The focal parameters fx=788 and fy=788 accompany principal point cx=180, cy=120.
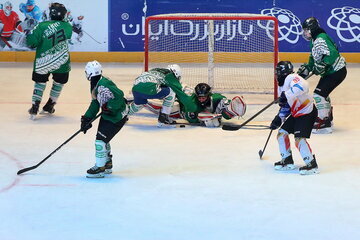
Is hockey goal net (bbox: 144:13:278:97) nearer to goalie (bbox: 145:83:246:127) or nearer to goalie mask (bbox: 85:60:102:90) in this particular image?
goalie (bbox: 145:83:246:127)

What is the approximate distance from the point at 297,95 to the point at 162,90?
2.26m

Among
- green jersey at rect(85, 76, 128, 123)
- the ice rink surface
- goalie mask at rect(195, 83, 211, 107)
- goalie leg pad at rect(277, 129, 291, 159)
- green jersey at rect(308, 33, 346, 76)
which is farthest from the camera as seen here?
goalie mask at rect(195, 83, 211, 107)

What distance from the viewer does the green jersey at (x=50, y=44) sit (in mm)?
8270

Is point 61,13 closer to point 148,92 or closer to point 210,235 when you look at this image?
point 148,92

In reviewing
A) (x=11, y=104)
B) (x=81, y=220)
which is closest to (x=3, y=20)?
(x=11, y=104)

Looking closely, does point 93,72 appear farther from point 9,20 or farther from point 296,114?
point 9,20

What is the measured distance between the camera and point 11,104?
9.32 meters

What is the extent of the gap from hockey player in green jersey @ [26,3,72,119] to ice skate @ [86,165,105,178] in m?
2.50

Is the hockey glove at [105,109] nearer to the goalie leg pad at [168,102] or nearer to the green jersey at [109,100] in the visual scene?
the green jersey at [109,100]

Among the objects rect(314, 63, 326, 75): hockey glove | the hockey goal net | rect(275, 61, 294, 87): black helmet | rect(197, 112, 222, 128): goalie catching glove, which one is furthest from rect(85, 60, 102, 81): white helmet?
the hockey goal net

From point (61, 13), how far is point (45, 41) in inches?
14.7

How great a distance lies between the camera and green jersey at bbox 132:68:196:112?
26.1 ft

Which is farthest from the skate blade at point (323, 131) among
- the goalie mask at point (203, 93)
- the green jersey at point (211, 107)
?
the goalie mask at point (203, 93)

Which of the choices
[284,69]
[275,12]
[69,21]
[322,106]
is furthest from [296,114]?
[69,21]
